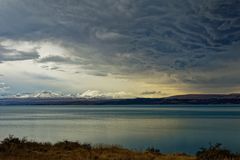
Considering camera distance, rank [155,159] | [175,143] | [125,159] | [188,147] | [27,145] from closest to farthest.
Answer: [125,159] < [155,159] < [27,145] < [188,147] < [175,143]

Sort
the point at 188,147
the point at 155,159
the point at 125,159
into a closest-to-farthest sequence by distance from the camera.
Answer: the point at 125,159, the point at 155,159, the point at 188,147

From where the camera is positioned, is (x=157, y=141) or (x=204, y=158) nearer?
(x=204, y=158)

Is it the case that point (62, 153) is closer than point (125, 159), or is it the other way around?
point (125, 159)

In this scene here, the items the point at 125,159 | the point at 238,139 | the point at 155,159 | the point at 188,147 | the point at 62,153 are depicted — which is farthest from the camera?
the point at 238,139

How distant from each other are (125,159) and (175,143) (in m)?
30.1

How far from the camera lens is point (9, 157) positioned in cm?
1986

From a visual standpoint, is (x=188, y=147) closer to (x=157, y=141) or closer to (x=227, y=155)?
(x=157, y=141)

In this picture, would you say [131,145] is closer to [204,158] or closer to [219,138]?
[219,138]


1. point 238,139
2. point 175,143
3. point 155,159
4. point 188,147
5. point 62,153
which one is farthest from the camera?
point 238,139

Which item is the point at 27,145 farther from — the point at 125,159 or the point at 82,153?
the point at 125,159

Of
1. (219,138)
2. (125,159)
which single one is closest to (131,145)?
(219,138)

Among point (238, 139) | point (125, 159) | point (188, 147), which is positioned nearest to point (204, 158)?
point (125, 159)

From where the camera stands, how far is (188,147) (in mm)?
44156

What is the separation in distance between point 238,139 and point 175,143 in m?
10.9
